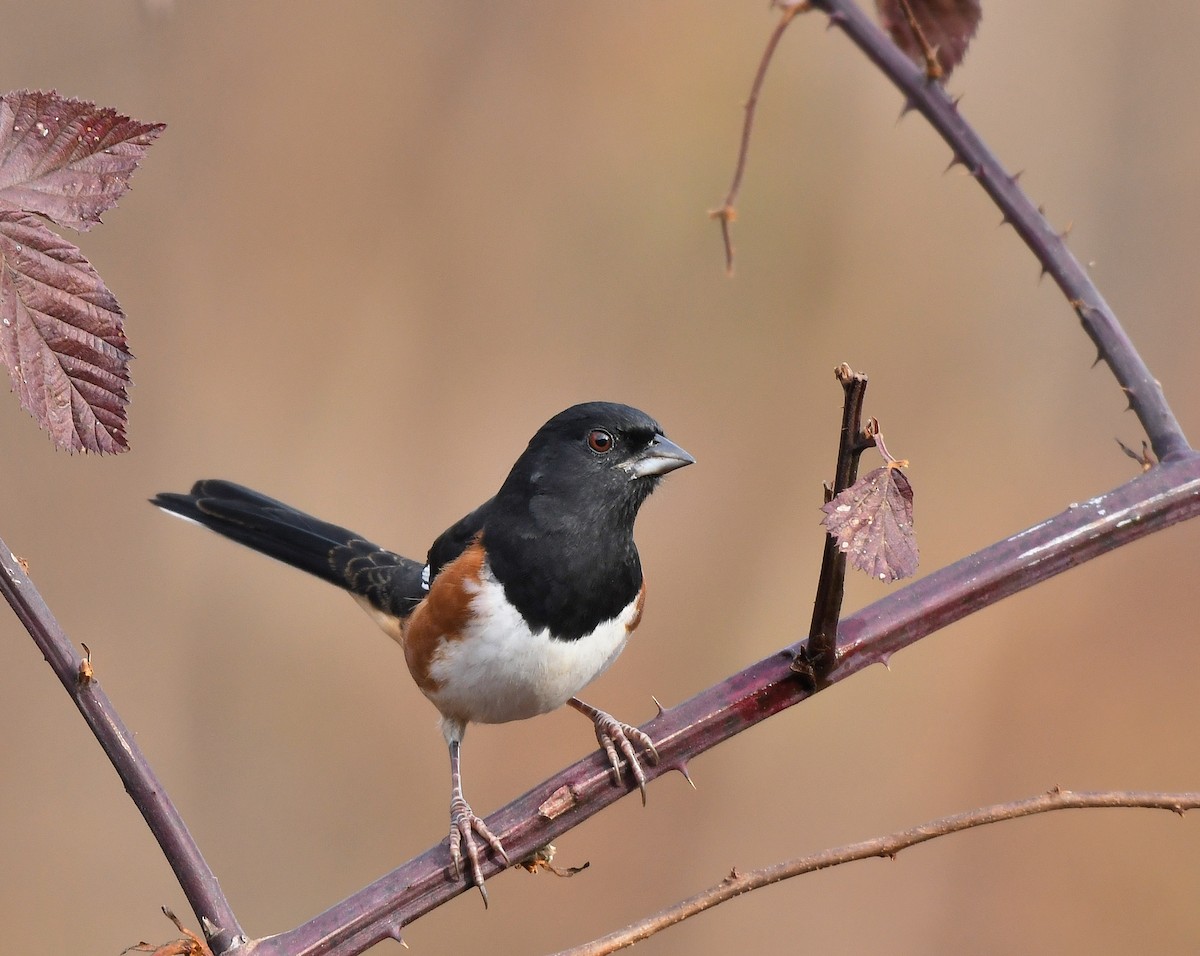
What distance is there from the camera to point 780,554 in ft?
12.4

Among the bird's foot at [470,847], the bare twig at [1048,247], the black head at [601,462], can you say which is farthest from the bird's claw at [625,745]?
the bare twig at [1048,247]

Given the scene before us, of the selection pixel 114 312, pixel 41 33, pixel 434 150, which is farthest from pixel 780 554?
pixel 114 312

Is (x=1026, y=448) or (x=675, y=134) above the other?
(x=675, y=134)

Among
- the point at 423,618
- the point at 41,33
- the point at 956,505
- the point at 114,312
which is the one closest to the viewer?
the point at 114,312

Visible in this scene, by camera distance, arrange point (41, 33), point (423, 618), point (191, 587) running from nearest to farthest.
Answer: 1. point (423, 618)
2. point (41, 33)
3. point (191, 587)

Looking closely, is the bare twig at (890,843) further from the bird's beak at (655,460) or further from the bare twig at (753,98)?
the bird's beak at (655,460)

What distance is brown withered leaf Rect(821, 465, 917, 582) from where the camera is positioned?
3.40ft

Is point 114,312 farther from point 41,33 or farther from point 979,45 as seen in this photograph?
point 979,45

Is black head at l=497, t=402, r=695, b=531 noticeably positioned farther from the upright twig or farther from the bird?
the upright twig

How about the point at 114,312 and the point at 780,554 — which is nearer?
the point at 114,312

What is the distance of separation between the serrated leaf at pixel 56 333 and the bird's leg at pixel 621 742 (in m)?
0.69

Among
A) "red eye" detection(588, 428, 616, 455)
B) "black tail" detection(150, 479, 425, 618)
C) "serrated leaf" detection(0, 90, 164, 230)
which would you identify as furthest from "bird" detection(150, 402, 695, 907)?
"serrated leaf" detection(0, 90, 164, 230)

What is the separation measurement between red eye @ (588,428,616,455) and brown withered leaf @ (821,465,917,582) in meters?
1.13

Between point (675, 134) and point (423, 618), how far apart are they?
2120 mm
